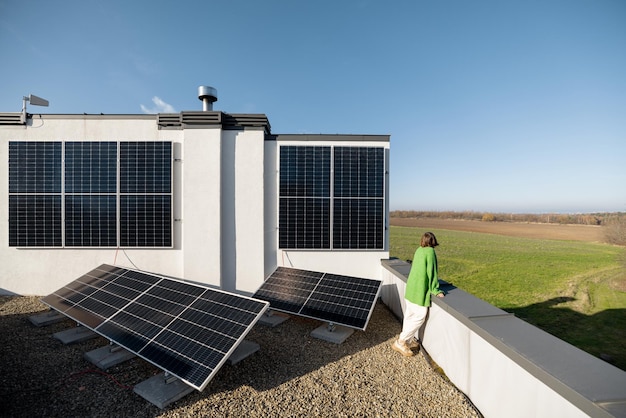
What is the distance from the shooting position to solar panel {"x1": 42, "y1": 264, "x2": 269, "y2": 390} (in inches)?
153

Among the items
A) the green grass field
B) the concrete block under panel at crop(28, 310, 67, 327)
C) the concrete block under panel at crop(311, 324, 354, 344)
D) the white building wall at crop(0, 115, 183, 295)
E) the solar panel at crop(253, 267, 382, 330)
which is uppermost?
the white building wall at crop(0, 115, 183, 295)

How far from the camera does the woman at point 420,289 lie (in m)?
4.98

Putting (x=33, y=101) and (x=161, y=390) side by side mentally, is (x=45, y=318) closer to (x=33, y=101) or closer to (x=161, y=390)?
(x=161, y=390)

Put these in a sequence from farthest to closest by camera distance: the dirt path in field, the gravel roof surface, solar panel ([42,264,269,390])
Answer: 1. the dirt path in field
2. solar panel ([42,264,269,390])
3. the gravel roof surface

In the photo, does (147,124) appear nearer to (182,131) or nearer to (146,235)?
(182,131)

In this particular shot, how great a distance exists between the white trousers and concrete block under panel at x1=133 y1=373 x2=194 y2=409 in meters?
3.96

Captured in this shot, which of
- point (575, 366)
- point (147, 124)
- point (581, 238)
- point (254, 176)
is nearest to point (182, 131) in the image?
point (147, 124)

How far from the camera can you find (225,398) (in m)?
3.89

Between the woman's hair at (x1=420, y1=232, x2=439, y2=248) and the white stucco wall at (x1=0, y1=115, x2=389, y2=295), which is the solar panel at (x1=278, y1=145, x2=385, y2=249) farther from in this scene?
the woman's hair at (x1=420, y1=232, x2=439, y2=248)

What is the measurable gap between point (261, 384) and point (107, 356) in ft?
10.0

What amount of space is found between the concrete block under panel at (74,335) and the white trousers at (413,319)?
265 inches

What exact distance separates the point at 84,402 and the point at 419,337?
19.6 feet

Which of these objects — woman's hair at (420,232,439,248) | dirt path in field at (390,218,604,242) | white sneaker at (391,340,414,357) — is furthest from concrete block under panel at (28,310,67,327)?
dirt path in field at (390,218,604,242)

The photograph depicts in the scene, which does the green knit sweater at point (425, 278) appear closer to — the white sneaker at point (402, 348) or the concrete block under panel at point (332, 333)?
the white sneaker at point (402, 348)
